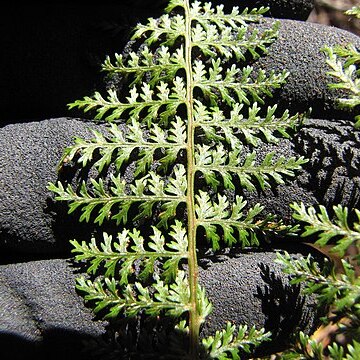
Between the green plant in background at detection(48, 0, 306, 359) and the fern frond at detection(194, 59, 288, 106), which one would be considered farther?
the fern frond at detection(194, 59, 288, 106)

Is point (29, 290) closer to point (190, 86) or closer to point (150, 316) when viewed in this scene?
point (150, 316)

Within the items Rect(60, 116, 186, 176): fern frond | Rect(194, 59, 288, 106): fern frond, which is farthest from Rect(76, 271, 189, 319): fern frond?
Rect(194, 59, 288, 106): fern frond

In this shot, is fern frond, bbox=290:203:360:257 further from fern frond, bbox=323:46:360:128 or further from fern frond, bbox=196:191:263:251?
fern frond, bbox=323:46:360:128

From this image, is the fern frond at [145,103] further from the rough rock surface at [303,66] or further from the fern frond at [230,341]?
the fern frond at [230,341]

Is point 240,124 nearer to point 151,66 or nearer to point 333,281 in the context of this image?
point 151,66

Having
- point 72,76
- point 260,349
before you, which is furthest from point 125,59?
point 260,349

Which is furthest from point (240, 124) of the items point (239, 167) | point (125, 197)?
point (125, 197)

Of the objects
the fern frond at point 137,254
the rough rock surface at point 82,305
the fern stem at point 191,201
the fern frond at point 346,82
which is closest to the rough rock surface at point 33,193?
the rough rock surface at point 82,305
